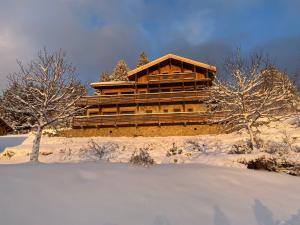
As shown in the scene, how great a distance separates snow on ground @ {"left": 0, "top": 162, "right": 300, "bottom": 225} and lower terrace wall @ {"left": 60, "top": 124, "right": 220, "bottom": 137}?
25889 mm

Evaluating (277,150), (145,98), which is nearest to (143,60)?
(145,98)

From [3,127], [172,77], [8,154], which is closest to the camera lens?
[8,154]

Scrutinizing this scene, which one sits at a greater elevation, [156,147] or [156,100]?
[156,100]

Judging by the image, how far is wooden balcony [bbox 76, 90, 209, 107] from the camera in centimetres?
3766

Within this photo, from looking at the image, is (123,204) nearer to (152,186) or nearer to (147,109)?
(152,186)

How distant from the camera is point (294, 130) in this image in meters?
28.4

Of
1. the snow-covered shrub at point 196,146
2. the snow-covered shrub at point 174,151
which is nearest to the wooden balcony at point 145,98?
the snow-covered shrub at point 196,146

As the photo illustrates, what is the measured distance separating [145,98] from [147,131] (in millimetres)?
4360

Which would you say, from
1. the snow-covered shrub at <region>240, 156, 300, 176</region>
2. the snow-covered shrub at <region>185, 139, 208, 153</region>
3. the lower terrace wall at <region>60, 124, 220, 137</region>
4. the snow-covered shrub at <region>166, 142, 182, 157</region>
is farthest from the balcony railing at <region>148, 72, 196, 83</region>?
the snow-covered shrub at <region>240, 156, 300, 176</region>

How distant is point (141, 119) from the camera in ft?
119

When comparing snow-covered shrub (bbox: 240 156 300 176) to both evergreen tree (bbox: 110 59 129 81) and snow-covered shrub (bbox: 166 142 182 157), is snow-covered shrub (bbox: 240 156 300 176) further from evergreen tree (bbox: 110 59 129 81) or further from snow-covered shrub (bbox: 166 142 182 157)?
evergreen tree (bbox: 110 59 129 81)

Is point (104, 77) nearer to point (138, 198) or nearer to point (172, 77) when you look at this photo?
point (172, 77)

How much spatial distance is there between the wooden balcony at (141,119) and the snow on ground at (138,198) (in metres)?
25.8

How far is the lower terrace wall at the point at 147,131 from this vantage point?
35531 mm
